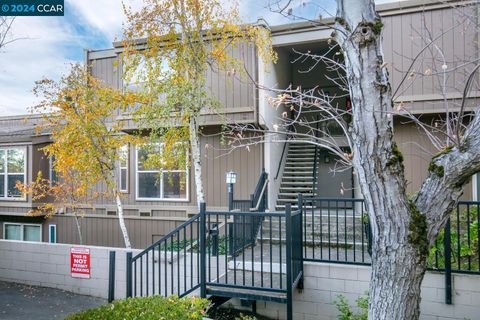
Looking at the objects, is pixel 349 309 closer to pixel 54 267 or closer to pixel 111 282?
pixel 111 282

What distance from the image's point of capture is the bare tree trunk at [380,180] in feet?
9.93

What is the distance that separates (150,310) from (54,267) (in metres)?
5.14

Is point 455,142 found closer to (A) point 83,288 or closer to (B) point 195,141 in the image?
(B) point 195,141

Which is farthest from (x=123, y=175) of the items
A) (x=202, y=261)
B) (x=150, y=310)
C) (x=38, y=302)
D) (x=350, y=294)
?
(x=150, y=310)

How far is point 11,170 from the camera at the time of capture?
44.0 feet

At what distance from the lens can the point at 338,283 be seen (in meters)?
5.83

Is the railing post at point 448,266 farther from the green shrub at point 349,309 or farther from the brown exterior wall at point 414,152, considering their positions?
the brown exterior wall at point 414,152

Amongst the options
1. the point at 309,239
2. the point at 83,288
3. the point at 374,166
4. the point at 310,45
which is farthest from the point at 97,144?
the point at 374,166

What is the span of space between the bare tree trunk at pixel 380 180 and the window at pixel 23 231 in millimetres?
13111

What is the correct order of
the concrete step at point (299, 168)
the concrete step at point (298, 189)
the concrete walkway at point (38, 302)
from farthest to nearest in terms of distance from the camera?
the concrete step at point (299, 168), the concrete step at point (298, 189), the concrete walkway at point (38, 302)

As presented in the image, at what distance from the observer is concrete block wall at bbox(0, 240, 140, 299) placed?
7.45 m

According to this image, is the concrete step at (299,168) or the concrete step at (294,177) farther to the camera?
the concrete step at (299,168)

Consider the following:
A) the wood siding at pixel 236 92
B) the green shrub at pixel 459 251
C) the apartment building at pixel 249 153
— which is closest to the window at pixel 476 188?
the apartment building at pixel 249 153

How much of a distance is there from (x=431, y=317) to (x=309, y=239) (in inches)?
115
